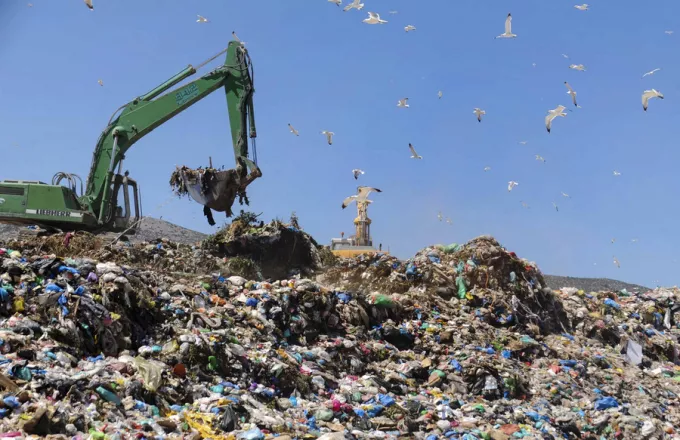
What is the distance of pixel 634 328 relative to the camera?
30.2 ft

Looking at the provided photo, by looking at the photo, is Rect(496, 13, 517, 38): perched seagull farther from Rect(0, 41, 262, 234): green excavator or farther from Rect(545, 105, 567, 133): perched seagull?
Rect(0, 41, 262, 234): green excavator

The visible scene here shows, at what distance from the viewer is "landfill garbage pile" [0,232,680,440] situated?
14.0ft

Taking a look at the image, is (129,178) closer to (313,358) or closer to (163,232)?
(313,358)

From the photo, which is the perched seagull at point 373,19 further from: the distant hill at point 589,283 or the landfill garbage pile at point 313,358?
the distant hill at point 589,283

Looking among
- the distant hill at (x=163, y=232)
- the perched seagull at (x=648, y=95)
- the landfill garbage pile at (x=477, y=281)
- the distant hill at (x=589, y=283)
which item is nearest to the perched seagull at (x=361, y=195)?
the landfill garbage pile at (x=477, y=281)

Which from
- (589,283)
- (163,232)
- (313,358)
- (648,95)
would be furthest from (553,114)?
(163,232)

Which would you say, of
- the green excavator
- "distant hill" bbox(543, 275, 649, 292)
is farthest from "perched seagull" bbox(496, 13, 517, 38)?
"distant hill" bbox(543, 275, 649, 292)

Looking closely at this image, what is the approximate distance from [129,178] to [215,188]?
5.80 ft

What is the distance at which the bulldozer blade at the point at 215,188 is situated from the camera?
30.8 feet

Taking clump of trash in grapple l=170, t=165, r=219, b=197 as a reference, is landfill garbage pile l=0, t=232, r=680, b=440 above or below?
below

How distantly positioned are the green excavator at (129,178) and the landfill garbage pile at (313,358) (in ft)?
2.84

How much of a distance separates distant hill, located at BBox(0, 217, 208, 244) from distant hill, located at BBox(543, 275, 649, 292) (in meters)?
11.0

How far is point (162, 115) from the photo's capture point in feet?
33.2

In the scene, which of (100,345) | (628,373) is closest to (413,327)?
(628,373)
